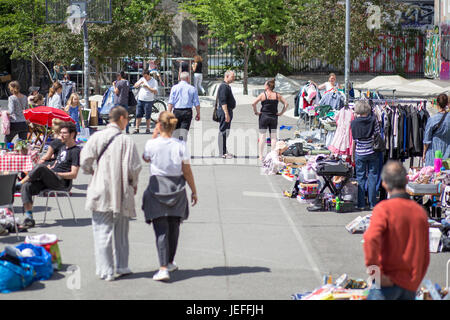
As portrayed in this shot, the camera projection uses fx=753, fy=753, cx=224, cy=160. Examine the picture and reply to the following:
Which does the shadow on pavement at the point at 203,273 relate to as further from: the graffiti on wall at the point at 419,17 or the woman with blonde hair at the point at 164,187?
the graffiti on wall at the point at 419,17

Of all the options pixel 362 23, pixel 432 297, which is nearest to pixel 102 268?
pixel 432 297

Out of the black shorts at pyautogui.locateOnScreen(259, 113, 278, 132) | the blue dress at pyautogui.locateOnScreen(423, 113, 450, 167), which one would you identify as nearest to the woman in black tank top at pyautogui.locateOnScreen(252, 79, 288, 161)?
the black shorts at pyautogui.locateOnScreen(259, 113, 278, 132)

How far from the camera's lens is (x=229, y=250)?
9.56 metres

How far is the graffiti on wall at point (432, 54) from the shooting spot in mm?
36125

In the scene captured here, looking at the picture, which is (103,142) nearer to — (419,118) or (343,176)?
(343,176)

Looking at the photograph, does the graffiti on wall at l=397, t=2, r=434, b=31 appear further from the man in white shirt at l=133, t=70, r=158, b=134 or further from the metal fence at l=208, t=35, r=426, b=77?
the man in white shirt at l=133, t=70, r=158, b=134

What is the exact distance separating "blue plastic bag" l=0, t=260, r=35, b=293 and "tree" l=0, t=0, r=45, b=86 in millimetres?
26372

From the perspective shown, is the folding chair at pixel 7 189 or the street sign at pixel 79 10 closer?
the folding chair at pixel 7 189

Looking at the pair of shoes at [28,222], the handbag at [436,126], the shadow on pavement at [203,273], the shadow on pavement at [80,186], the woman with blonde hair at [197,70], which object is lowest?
the shadow on pavement at [203,273]

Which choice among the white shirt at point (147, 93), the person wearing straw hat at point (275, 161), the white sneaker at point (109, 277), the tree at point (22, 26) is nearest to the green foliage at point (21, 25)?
the tree at point (22, 26)

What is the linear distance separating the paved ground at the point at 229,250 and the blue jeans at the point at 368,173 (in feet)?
1.76

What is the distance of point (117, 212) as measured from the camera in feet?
26.1

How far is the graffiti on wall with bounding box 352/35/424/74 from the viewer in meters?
38.1

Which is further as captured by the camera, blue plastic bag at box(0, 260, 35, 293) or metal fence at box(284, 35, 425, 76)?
metal fence at box(284, 35, 425, 76)
